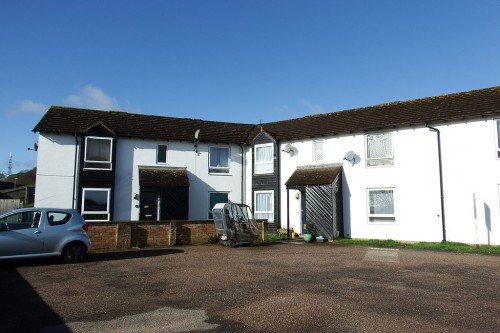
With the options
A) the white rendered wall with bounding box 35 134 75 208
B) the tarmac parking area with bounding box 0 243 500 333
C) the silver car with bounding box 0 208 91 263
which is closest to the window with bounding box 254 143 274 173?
the white rendered wall with bounding box 35 134 75 208

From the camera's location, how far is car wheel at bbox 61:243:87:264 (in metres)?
12.2

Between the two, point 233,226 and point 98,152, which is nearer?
point 233,226

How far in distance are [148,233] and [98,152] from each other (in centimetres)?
723

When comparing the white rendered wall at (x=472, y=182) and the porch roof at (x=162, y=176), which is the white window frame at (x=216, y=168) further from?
the white rendered wall at (x=472, y=182)

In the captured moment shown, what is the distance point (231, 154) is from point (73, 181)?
9210 mm

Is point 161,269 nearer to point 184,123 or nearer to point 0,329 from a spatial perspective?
point 0,329

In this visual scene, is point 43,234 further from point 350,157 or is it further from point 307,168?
point 350,157

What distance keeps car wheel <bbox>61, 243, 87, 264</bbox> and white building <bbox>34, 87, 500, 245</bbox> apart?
8.90 m

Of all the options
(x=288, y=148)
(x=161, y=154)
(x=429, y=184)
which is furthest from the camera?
(x=161, y=154)

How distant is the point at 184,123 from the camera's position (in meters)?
25.0

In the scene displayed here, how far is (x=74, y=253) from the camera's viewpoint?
1234 cm

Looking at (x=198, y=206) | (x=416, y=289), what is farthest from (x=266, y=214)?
(x=416, y=289)

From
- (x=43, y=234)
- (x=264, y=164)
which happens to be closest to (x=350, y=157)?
(x=264, y=164)

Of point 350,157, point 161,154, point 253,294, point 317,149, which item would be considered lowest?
point 253,294
